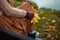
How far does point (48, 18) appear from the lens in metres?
5.25

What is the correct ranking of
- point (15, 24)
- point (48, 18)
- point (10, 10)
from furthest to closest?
point (48, 18) → point (15, 24) → point (10, 10)

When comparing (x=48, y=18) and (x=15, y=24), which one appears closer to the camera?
(x=15, y=24)

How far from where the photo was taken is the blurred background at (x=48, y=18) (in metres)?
4.47

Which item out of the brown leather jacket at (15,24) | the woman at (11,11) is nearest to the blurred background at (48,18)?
the brown leather jacket at (15,24)

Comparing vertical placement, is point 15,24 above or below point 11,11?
below

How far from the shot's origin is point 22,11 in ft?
10.1

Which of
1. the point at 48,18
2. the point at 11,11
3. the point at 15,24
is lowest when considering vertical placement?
the point at 15,24

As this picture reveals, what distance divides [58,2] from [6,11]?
10.2ft

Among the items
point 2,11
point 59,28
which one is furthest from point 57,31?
point 2,11

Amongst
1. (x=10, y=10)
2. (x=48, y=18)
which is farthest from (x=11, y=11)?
(x=48, y=18)

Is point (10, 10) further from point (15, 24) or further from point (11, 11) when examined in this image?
point (15, 24)

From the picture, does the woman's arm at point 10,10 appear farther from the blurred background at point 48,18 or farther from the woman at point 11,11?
the blurred background at point 48,18

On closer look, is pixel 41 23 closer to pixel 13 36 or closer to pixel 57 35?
pixel 57 35

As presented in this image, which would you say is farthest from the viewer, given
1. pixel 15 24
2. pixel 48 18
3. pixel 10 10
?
pixel 48 18
